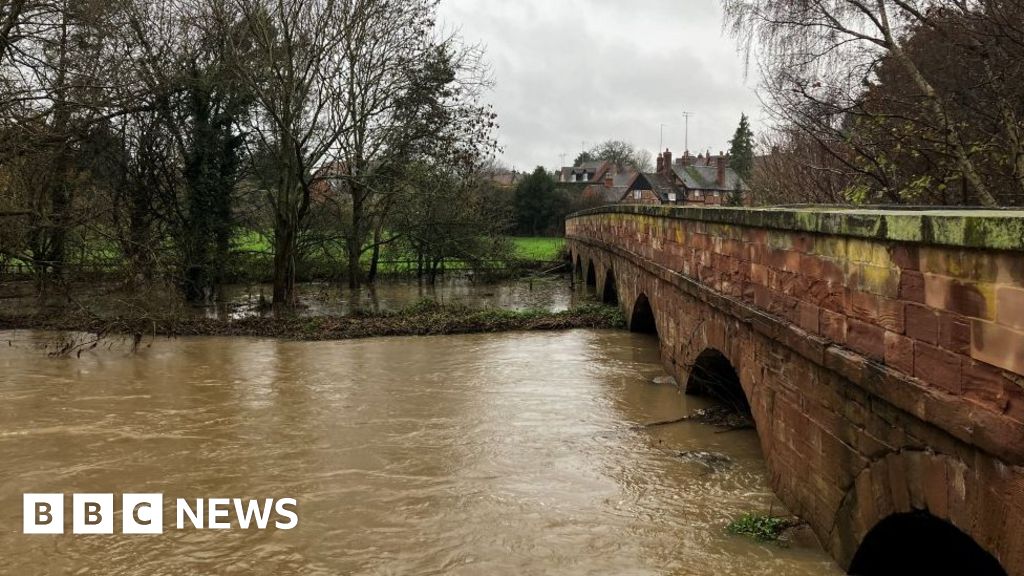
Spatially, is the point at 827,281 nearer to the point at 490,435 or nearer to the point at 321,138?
the point at 490,435

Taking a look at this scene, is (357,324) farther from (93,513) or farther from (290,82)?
(93,513)

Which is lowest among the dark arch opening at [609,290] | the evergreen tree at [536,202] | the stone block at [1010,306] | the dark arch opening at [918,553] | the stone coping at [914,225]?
the dark arch opening at [918,553]

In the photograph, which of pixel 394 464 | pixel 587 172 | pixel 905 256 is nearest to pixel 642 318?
pixel 394 464

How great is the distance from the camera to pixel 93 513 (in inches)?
221

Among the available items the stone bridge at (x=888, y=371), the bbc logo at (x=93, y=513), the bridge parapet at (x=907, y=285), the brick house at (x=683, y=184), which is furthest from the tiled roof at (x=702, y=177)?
the bbc logo at (x=93, y=513)

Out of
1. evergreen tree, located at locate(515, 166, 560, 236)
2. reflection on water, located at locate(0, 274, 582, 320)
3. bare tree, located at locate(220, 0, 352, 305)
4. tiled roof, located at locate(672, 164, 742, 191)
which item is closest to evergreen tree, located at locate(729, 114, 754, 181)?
tiled roof, located at locate(672, 164, 742, 191)

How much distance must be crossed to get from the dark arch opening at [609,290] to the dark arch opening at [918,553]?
470 inches

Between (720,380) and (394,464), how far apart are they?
151 inches

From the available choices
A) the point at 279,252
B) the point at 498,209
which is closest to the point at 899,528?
the point at 279,252

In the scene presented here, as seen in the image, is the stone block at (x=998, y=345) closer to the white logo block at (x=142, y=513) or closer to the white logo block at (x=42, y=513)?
the white logo block at (x=142, y=513)

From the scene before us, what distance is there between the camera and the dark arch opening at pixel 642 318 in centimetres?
1242

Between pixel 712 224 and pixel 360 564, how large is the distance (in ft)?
14.7

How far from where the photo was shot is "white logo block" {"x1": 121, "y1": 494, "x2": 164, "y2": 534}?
17.6 feet

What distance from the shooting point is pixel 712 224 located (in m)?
7.09
